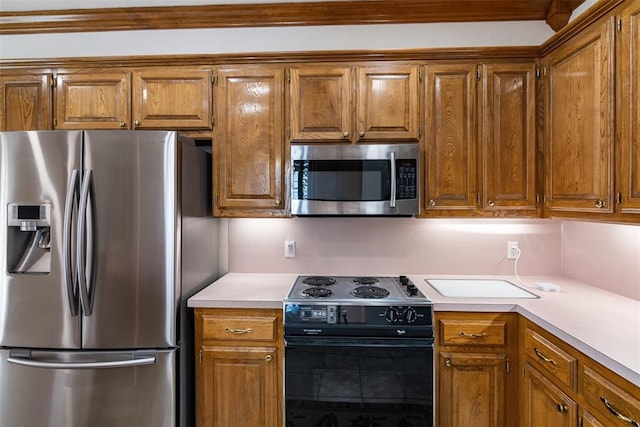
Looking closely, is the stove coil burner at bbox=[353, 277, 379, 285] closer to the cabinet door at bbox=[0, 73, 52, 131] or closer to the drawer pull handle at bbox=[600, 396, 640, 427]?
the drawer pull handle at bbox=[600, 396, 640, 427]

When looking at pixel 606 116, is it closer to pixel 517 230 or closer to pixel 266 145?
pixel 517 230

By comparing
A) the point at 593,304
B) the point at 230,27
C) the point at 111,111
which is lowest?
the point at 593,304

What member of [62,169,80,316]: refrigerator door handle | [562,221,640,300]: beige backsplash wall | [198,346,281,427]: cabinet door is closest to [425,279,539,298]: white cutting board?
[562,221,640,300]: beige backsplash wall

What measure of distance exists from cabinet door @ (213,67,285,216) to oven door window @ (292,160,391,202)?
0.16 meters

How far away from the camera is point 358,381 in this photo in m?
1.72

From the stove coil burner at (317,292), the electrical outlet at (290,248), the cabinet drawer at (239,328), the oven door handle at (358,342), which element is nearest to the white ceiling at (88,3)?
the electrical outlet at (290,248)

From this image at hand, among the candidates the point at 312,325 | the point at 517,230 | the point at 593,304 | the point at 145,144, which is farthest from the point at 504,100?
the point at 145,144

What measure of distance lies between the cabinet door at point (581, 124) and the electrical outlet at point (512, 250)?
0.43m

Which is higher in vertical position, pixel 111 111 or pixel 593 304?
pixel 111 111

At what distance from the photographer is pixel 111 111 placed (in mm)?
2119

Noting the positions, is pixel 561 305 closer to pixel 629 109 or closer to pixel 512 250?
pixel 512 250

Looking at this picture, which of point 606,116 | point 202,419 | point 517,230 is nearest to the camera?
point 606,116

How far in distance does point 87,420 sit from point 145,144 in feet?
4.64

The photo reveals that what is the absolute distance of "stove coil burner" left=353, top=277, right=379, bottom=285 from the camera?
2.14 m
